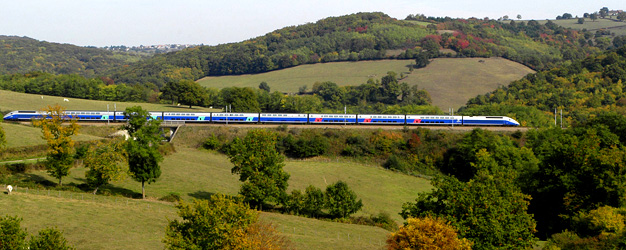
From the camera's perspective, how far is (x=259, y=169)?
6112 cm

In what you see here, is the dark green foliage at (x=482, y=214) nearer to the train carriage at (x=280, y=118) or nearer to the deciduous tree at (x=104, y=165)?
the deciduous tree at (x=104, y=165)

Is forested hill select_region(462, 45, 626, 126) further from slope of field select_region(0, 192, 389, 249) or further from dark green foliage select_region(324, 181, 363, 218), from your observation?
slope of field select_region(0, 192, 389, 249)

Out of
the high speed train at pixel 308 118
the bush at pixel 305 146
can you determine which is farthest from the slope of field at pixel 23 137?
the bush at pixel 305 146

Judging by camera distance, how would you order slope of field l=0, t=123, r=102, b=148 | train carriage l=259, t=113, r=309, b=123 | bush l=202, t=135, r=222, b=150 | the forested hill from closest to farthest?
slope of field l=0, t=123, r=102, b=148 → bush l=202, t=135, r=222, b=150 → train carriage l=259, t=113, r=309, b=123 → the forested hill

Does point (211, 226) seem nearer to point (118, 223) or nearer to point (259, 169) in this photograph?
point (118, 223)

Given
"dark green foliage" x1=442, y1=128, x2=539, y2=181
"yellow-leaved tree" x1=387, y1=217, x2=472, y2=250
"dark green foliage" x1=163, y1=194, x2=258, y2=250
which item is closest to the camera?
"dark green foliage" x1=163, y1=194, x2=258, y2=250

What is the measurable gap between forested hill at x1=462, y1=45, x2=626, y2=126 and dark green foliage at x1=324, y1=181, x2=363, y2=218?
7661 cm

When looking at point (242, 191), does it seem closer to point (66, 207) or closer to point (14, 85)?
point (66, 207)

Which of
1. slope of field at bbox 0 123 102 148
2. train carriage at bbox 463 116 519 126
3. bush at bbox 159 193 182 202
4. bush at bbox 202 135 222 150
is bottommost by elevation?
bush at bbox 159 193 182 202

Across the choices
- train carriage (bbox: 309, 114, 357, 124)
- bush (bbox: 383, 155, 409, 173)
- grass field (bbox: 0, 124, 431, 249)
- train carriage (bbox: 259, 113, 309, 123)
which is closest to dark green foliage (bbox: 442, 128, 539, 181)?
bush (bbox: 383, 155, 409, 173)

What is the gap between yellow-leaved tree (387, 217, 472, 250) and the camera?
3362cm

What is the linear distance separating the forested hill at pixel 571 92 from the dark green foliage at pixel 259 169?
79418 mm

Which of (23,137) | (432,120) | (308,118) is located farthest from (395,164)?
(23,137)

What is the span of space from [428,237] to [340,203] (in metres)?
26.7
